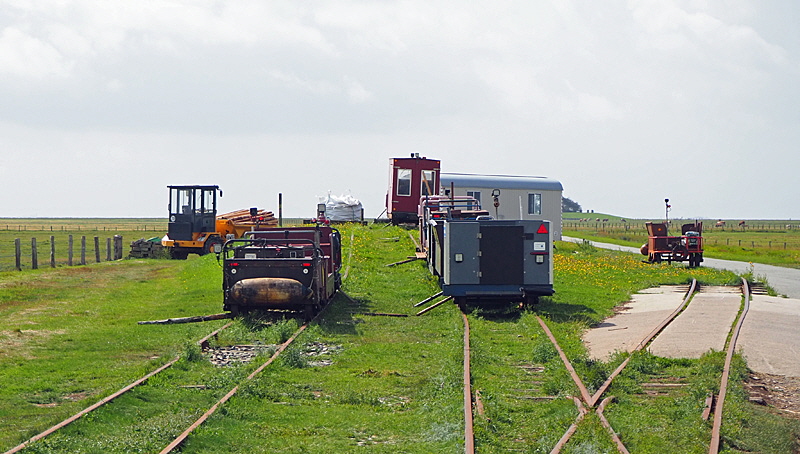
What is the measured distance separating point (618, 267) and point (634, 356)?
72.1ft

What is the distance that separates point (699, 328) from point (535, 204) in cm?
2919

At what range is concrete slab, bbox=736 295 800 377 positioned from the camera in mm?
12922

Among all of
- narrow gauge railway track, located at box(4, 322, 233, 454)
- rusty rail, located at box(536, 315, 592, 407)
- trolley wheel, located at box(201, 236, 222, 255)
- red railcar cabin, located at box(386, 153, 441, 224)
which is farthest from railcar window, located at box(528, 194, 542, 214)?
narrow gauge railway track, located at box(4, 322, 233, 454)

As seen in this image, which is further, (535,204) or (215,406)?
(535,204)

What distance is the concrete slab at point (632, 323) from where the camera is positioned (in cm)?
1528

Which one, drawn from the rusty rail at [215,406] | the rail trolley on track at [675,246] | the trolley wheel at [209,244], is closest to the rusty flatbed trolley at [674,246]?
the rail trolley on track at [675,246]

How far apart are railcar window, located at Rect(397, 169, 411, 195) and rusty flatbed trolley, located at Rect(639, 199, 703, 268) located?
10673 millimetres

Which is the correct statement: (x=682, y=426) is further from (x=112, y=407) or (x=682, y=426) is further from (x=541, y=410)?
(x=112, y=407)

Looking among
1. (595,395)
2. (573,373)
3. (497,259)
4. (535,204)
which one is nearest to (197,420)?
(595,395)

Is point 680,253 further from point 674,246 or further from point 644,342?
point 644,342

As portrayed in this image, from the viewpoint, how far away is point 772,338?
15.6m

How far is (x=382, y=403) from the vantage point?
34.3 ft

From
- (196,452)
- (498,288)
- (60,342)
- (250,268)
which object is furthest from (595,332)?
(196,452)

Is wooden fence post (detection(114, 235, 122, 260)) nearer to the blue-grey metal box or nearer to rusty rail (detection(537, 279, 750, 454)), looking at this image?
the blue-grey metal box
